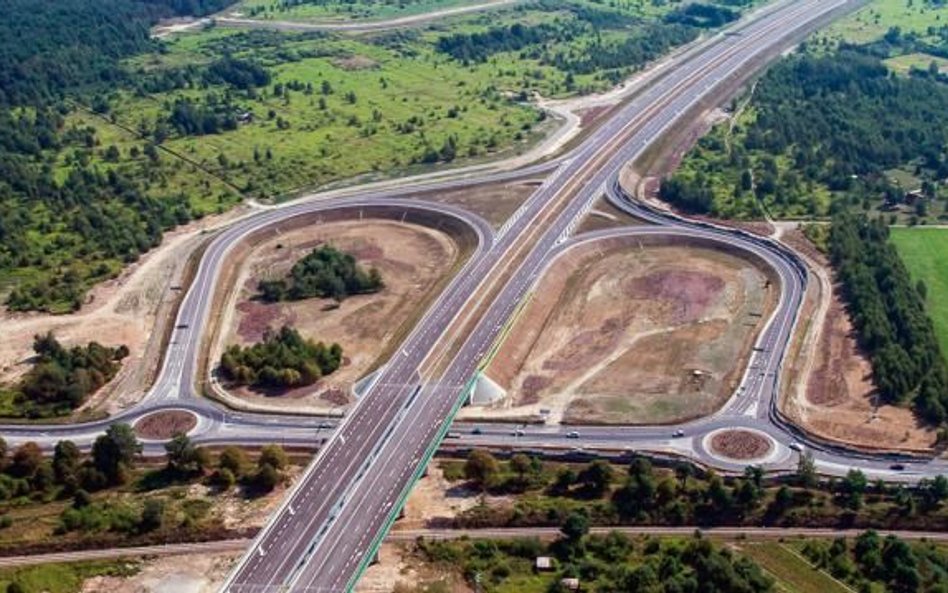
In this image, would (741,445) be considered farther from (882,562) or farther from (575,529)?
(575,529)

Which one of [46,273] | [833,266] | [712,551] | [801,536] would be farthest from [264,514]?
[833,266]

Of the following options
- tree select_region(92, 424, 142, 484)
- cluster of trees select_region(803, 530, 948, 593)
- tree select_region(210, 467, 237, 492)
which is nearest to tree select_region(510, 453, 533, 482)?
cluster of trees select_region(803, 530, 948, 593)

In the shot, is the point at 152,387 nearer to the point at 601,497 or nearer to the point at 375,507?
the point at 375,507

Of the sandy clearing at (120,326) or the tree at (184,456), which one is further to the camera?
the sandy clearing at (120,326)

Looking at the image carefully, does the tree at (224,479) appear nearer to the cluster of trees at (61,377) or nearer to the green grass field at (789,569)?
the cluster of trees at (61,377)

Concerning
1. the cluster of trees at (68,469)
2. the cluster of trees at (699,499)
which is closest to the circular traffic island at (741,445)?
the cluster of trees at (699,499)

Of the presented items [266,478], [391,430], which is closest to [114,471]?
[266,478]
